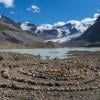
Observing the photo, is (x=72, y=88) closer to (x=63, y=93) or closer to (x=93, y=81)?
(x=63, y=93)

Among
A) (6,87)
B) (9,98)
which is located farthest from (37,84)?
(9,98)

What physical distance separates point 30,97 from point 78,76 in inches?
281

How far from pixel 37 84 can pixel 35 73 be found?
4141mm

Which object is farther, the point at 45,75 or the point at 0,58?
the point at 0,58

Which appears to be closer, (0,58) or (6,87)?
(6,87)

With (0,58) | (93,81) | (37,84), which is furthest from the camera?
(0,58)

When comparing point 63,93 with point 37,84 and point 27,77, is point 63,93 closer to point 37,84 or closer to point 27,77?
point 37,84

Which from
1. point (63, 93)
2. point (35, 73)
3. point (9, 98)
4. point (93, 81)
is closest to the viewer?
point (9, 98)

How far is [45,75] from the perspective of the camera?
24281mm

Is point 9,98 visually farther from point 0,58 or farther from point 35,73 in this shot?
point 0,58

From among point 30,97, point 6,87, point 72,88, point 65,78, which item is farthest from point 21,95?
point 65,78

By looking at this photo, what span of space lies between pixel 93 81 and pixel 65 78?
6.32 feet

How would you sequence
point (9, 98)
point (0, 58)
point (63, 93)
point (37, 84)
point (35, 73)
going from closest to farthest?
point (9, 98) < point (63, 93) < point (37, 84) < point (35, 73) < point (0, 58)

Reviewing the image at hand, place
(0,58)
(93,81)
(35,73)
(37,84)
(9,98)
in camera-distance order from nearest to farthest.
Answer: (9,98) < (37,84) < (93,81) < (35,73) < (0,58)
